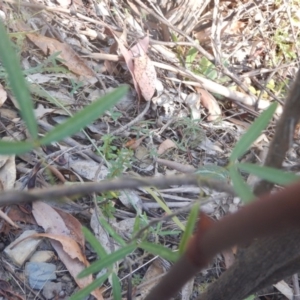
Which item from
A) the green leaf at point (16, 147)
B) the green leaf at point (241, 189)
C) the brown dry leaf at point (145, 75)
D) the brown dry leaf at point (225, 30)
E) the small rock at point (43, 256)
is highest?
the green leaf at point (16, 147)

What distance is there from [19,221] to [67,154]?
274 mm

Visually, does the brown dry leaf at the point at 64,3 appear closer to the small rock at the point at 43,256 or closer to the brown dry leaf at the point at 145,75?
the brown dry leaf at the point at 145,75

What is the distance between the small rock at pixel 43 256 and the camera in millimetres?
1314

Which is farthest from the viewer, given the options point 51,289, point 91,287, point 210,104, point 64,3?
point 64,3

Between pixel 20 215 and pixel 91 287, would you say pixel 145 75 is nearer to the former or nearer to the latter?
pixel 20 215

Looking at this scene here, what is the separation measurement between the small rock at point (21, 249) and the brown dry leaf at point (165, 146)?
0.52m

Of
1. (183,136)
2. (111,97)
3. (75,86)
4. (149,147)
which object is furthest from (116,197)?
(111,97)

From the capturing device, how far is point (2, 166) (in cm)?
143

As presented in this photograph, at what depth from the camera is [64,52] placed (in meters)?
1.92

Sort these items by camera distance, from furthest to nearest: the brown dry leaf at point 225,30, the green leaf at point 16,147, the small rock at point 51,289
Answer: the brown dry leaf at point 225,30
the small rock at point 51,289
the green leaf at point 16,147

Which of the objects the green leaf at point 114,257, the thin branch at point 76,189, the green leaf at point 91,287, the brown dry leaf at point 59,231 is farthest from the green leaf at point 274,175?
the brown dry leaf at point 59,231

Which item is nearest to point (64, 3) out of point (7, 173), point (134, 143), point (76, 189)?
point (134, 143)

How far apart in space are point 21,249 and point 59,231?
110 millimetres

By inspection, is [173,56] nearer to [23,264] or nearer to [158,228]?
[158,228]
